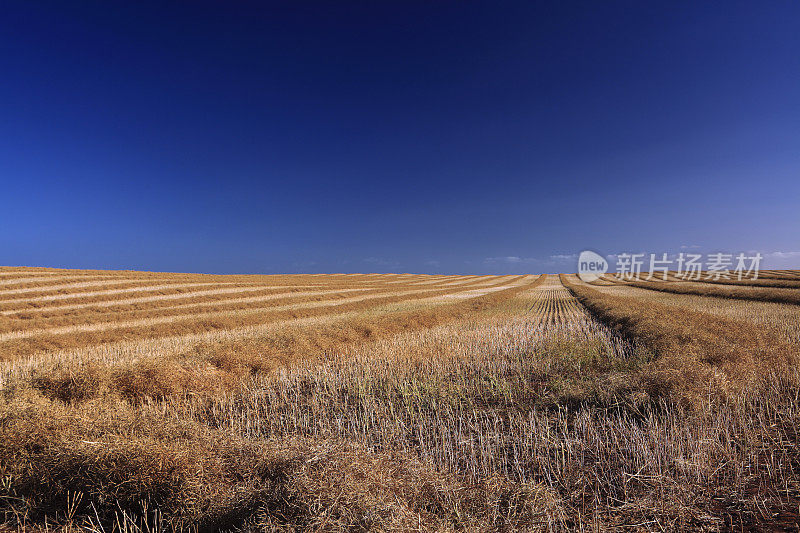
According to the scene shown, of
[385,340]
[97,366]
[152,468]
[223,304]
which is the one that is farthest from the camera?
[223,304]

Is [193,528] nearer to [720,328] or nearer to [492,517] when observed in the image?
[492,517]

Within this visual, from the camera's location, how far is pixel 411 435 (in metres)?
6.03

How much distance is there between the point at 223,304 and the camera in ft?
87.0

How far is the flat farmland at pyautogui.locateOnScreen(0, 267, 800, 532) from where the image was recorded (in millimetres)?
3508

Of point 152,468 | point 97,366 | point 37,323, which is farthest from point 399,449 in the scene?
point 37,323

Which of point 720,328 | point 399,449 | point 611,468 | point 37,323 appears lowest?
point 37,323

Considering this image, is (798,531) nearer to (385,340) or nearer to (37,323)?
(385,340)

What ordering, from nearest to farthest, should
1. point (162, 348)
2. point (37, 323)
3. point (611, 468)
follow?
point (611, 468) → point (162, 348) → point (37, 323)

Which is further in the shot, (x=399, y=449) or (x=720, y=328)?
(x=720, y=328)

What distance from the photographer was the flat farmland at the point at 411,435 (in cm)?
351

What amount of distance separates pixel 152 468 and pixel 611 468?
5.51 m

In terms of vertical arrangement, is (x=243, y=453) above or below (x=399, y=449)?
above

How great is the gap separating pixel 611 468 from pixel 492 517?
238 centimetres

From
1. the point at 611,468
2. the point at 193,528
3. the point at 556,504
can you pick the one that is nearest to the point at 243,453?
the point at 193,528
